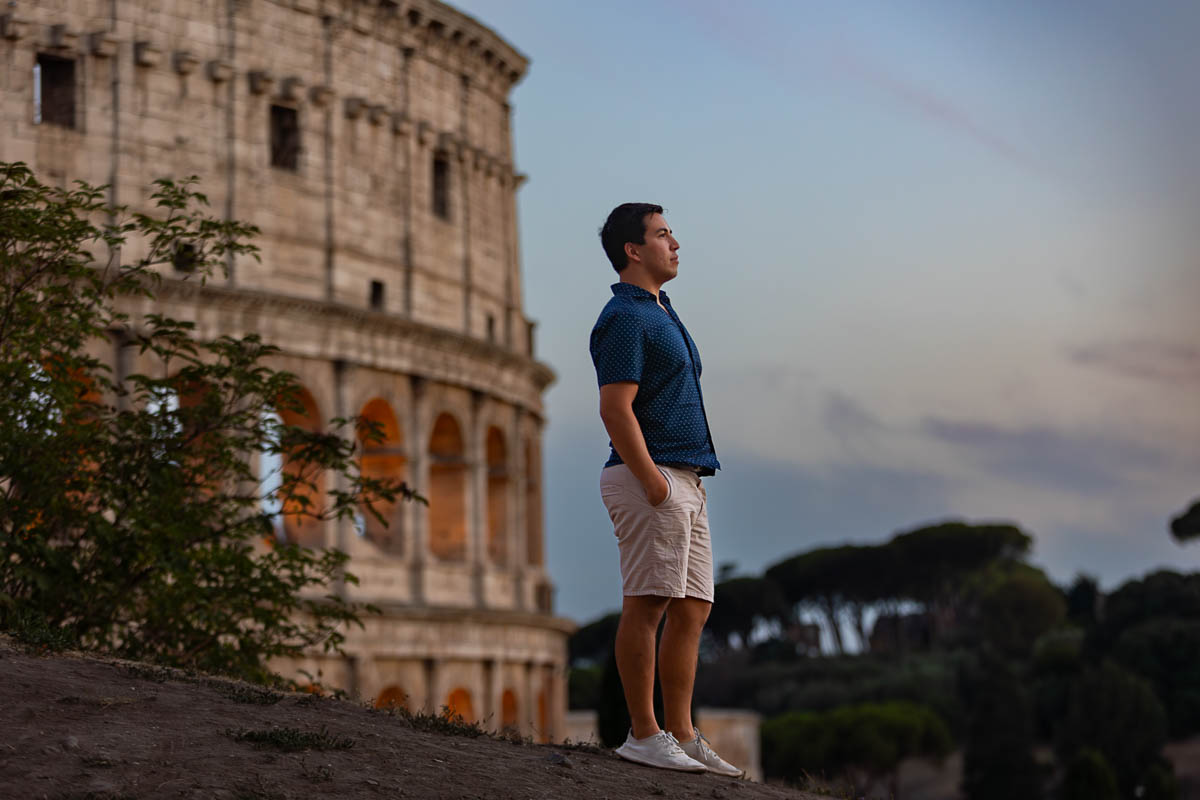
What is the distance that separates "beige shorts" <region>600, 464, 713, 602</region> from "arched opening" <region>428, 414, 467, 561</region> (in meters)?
25.7

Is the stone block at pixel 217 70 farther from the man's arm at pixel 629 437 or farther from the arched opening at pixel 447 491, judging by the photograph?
the man's arm at pixel 629 437

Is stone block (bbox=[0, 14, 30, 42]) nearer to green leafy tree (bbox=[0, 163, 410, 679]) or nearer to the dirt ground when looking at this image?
green leafy tree (bbox=[0, 163, 410, 679])

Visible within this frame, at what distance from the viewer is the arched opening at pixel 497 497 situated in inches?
1356

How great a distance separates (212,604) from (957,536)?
6370cm

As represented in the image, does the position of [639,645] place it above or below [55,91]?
below

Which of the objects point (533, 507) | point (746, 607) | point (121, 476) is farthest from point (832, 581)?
point (121, 476)

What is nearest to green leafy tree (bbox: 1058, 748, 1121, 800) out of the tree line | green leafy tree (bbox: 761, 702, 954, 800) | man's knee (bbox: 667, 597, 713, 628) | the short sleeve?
the tree line

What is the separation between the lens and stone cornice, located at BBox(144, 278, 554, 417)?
28109 mm

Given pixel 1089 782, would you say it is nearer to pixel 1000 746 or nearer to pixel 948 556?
pixel 1000 746

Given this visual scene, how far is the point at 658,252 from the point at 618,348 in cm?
52

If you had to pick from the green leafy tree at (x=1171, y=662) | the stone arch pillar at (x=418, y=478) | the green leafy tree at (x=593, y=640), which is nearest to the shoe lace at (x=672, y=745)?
the stone arch pillar at (x=418, y=478)

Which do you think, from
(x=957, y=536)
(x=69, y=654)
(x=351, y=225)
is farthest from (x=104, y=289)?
(x=957, y=536)

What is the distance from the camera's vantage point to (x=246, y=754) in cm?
682

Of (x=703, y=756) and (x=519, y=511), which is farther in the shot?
(x=519, y=511)
